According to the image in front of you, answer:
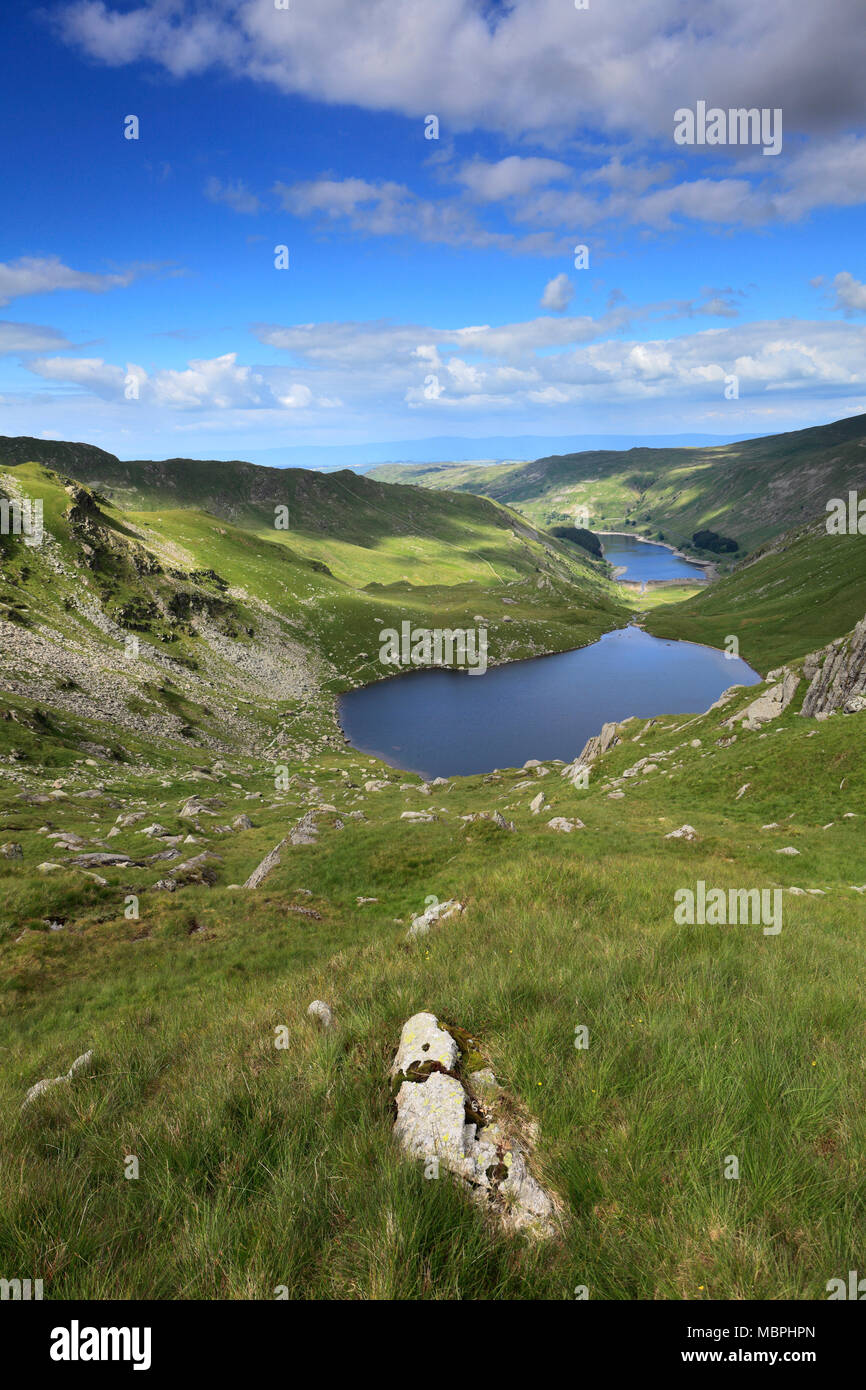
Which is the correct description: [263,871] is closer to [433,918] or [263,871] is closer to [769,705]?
[433,918]

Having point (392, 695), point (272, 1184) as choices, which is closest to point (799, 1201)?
point (272, 1184)

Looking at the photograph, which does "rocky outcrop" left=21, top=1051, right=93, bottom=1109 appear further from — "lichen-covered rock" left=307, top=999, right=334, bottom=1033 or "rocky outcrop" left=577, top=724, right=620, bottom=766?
"rocky outcrop" left=577, top=724, right=620, bottom=766

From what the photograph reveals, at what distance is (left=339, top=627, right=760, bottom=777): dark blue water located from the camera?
284 ft

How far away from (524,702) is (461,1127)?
4217 inches

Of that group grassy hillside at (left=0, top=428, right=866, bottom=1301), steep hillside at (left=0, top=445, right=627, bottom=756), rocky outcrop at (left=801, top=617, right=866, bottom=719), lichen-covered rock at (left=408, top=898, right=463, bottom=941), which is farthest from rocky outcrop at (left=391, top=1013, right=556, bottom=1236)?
steep hillside at (left=0, top=445, right=627, bottom=756)

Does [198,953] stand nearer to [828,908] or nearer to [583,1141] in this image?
[583,1141]

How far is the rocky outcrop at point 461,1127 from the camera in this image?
4.04 m

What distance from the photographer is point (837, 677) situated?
126 ft

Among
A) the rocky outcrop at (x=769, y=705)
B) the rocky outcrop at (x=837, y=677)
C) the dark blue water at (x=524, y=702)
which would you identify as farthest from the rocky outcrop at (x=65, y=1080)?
the dark blue water at (x=524, y=702)

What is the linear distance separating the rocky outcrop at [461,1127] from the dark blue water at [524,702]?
7334 cm

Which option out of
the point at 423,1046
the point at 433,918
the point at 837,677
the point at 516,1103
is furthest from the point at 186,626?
the point at 516,1103

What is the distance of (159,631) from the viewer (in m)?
89.9

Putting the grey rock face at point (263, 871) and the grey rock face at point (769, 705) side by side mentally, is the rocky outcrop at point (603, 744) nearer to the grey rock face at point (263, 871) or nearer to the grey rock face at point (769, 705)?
the grey rock face at point (769, 705)
